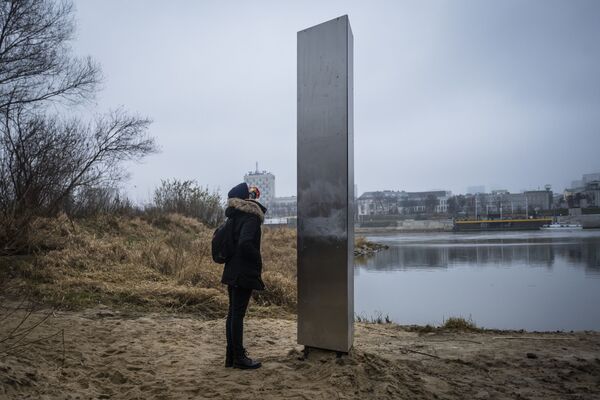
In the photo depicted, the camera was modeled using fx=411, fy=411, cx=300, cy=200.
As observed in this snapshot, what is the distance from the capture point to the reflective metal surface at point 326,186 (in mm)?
4277

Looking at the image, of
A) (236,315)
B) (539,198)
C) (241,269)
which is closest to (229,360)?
(236,315)

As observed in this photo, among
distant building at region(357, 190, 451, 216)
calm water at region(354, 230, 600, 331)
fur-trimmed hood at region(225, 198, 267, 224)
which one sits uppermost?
distant building at region(357, 190, 451, 216)

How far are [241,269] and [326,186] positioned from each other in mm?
1250

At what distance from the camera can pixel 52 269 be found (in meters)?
7.76

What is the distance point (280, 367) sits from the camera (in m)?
4.17

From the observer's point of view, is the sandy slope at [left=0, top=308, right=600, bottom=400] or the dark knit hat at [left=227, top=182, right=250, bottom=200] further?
the dark knit hat at [left=227, top=182, right=250, bottom=200]

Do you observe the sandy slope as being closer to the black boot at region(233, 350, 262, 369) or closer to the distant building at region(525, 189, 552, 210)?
the black boot at region(233, 350, 262, 369)

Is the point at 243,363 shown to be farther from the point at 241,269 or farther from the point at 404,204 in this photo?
the point at 404,204

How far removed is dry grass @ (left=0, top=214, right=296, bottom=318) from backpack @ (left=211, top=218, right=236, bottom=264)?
2.95 m

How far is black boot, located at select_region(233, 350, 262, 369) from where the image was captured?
4113 millimetres

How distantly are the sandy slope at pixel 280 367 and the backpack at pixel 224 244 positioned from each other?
111 cm

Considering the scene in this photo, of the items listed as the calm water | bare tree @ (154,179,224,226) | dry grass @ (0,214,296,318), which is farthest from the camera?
bare tree @ (154,179,224,226)

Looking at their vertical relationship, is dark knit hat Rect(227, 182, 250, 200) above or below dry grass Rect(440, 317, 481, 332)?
above

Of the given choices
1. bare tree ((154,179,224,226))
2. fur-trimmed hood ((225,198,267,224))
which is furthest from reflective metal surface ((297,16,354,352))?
bare tree ((154,179,224,226))
